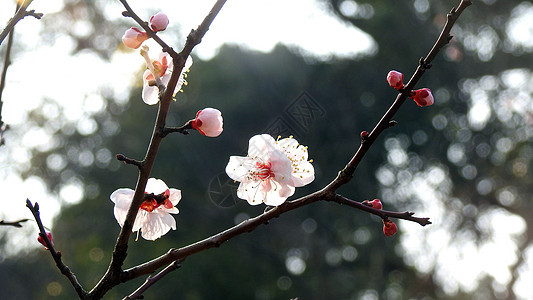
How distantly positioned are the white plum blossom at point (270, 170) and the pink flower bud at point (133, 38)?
0.90ft

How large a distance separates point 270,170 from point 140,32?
35 cm

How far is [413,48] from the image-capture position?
7.05 metres

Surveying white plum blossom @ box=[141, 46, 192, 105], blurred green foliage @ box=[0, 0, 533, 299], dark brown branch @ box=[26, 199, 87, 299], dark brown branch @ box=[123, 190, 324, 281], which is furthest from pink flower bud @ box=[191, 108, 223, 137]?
blurred green foliage @ box=[0, 0, 533, 299]

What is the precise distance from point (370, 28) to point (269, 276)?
12.3 ft

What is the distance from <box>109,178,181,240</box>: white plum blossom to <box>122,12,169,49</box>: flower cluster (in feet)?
0.83

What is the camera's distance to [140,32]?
91 centimetres

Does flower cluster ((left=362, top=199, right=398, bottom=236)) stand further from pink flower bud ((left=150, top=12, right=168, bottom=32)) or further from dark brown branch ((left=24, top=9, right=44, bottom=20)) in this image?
dark brown branch ((left=24, top=9, right=44, bottom=20))

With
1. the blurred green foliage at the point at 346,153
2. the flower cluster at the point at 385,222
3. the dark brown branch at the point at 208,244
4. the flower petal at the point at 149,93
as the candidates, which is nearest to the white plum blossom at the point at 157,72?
the flower petal at the point at 149,93

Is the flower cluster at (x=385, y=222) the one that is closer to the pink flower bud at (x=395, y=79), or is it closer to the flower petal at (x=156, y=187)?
the pink flower bud at (x=395, y=79)

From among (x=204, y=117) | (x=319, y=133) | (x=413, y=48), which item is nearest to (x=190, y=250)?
(x=204, y=117)

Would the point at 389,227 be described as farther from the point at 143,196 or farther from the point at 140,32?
→ the point at 140,32

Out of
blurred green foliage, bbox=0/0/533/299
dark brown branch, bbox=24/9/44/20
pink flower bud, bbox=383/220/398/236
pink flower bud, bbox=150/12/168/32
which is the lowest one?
blurred green foliage, bbox=0/0/533/299

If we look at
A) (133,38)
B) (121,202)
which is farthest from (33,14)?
(121,202)

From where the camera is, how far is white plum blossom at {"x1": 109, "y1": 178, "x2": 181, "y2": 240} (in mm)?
945
